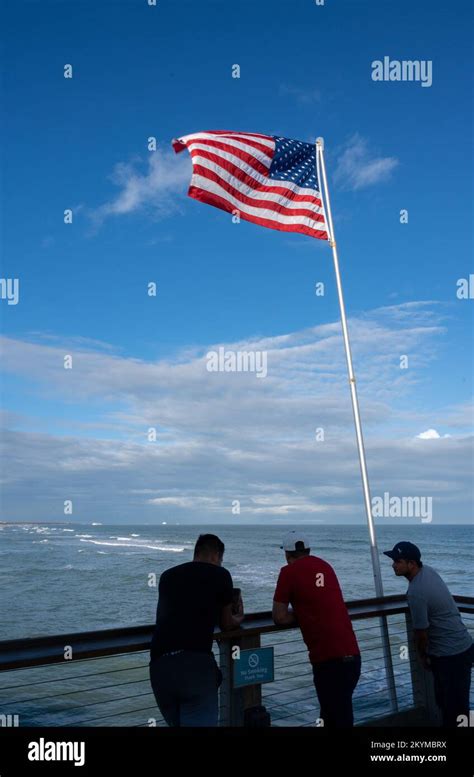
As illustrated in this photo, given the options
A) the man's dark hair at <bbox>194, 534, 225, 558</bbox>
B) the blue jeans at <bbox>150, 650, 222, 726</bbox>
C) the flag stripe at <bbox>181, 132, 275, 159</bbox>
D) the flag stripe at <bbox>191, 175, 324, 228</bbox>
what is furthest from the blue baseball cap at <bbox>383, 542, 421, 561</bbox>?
the flag stripe at <bbox>181, 132, 275, 159</bbox>

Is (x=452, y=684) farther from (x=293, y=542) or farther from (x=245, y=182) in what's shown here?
(x=245, y=182)

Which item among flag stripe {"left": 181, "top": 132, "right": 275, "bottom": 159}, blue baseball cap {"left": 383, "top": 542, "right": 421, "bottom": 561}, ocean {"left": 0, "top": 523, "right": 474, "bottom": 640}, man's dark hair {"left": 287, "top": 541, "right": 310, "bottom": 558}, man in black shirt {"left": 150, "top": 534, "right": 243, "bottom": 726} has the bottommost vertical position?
ocean {"left": 0, "top": 523, "right": 474, "bottom": 640}

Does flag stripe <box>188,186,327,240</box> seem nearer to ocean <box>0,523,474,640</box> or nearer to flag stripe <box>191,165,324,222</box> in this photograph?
flag stripe <box>191,165,324,222</box>

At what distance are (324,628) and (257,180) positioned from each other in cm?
551

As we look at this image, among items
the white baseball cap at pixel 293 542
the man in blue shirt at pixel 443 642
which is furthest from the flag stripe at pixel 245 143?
the man in blue shirt at pixel 443 642

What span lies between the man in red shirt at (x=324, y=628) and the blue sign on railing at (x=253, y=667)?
236 mm

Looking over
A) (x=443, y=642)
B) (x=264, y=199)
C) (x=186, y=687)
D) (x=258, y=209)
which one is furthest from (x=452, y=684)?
(x=264, y=199)

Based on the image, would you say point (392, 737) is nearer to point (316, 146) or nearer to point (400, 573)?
point (400, 573)

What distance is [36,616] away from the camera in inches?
907

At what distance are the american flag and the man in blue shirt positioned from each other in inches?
183

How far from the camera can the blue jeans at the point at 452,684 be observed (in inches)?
158

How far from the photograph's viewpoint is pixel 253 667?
377 cm

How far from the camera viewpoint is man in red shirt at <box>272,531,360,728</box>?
3.64 meters

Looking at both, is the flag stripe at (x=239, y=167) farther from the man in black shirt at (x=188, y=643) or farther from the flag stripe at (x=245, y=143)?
the man in black shirt at (x=188, y=643)
